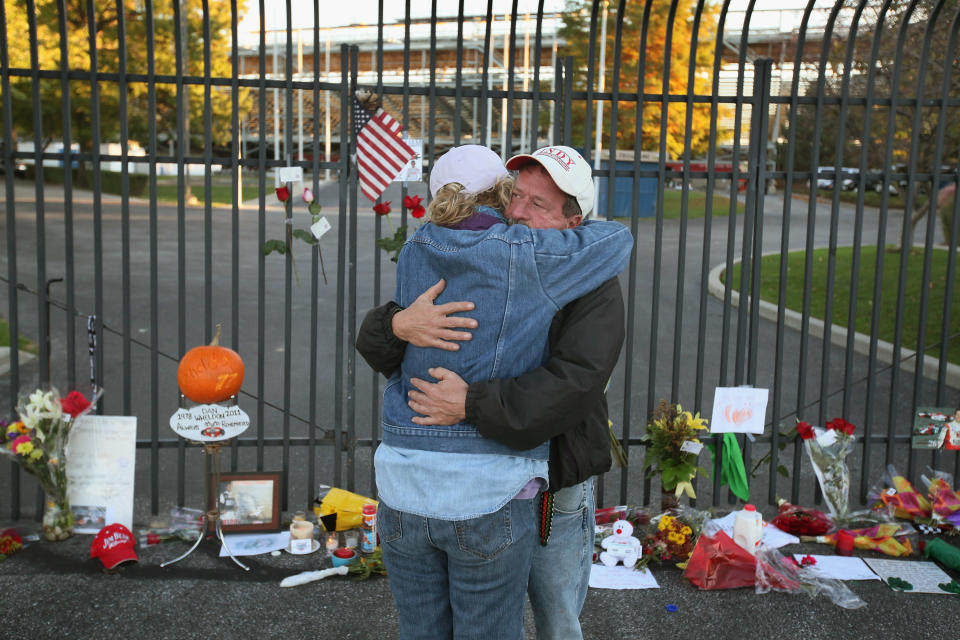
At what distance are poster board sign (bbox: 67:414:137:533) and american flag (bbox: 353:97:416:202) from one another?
1708 mm

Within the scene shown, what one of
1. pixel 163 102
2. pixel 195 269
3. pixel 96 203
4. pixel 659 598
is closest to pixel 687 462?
pixel 659 598

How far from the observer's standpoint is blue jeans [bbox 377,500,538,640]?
2.22 meters

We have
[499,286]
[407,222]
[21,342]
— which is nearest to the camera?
[499,286]

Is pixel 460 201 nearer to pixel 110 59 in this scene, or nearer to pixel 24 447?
pixel 24 447

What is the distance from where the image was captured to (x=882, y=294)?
13891 millimetres

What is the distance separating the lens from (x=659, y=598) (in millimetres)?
4133

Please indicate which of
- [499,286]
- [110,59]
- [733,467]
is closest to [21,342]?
[733,467]

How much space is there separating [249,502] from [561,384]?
2.96m

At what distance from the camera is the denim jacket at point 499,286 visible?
2.16 meters

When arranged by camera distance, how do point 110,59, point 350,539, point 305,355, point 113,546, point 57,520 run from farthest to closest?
1. point 110,59
2. point 305,355
3. point 350,539
4. point 57,520
5. point 113,546

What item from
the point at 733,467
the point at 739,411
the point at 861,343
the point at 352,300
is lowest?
the point at 861,343

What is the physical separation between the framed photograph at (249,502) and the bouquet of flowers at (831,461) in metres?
2.77

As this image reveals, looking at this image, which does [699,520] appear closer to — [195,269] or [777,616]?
[777,616]

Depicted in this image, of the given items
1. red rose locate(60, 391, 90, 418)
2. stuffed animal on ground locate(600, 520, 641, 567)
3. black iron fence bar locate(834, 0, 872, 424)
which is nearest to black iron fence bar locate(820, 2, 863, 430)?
black iron fence bar locate(834, 0, 872, 424)
